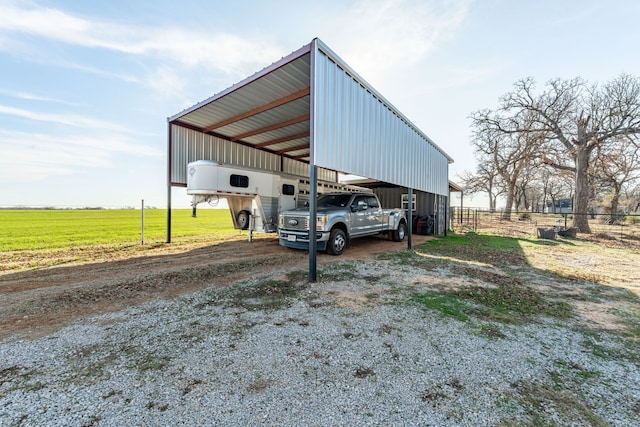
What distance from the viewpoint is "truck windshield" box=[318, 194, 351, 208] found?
8922mm

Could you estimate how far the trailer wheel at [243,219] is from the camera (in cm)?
1109

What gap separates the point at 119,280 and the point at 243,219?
618cm

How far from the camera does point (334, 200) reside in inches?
359

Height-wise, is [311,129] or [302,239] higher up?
[311,129]

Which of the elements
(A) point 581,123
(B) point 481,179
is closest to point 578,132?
(A) point 581,123

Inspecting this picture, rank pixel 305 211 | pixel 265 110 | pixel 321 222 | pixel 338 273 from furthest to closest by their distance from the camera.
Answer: pixel 265 110 → pixel 305 211 → pixel 321 222 → pixel 338 273

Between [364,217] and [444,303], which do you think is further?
[364,217]

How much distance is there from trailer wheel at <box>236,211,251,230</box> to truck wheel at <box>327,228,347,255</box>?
4.45 m

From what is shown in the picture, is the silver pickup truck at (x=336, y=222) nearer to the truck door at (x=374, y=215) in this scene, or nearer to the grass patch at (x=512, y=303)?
the truck door at (x=374, y=215)

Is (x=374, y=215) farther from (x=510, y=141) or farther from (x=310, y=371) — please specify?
(x=510, y=141)

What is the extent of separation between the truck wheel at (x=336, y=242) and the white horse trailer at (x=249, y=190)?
3043 mm

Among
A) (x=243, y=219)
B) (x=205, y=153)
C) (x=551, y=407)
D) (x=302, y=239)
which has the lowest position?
(x=551, y=407)

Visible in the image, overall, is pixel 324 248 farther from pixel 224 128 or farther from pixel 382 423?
pixel 224 128

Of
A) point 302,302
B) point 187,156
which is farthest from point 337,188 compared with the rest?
point 302,302
